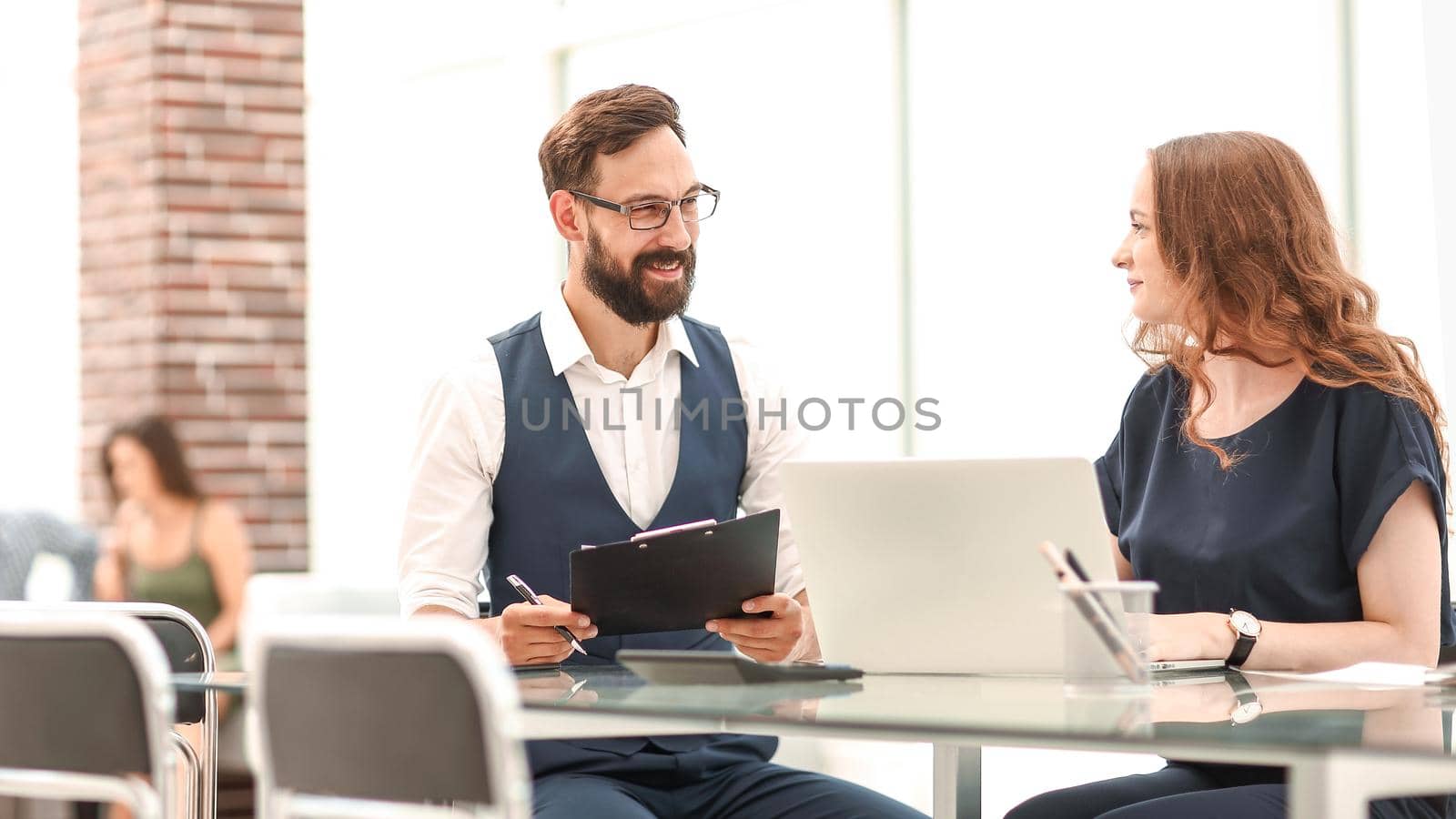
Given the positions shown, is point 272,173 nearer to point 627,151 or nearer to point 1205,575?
point 627,151

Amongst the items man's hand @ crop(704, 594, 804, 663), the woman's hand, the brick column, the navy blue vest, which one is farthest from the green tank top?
the woman's hand

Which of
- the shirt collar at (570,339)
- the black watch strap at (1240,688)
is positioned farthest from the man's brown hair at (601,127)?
the black watch strap at (1240,688)

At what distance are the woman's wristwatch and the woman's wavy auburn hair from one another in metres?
0.27

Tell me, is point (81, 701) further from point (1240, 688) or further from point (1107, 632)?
point (1240, 688)

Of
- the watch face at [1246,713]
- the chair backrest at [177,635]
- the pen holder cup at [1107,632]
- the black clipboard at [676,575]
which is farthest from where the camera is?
the chair backrest at [177,635]

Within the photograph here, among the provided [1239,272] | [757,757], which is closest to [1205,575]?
[1239,272]

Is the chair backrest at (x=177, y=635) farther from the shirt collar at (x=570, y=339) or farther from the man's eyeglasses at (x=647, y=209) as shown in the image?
the man's eyeglasses at (x=647, y=209)

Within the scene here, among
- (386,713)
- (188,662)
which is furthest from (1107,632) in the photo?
(188,662)

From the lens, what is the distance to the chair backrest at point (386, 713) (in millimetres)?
1351

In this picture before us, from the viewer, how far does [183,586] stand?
4855mm

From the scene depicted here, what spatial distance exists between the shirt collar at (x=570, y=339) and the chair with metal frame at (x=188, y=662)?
66 centimetres

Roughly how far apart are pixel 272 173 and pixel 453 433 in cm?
342

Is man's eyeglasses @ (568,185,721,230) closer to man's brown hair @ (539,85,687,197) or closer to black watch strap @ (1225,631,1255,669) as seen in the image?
man's brown hair @ (539,85,687,197)

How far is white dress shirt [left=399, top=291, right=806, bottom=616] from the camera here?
2.33m
